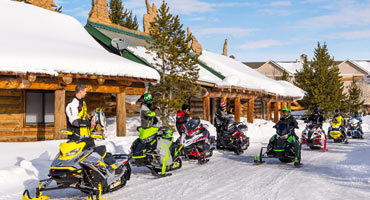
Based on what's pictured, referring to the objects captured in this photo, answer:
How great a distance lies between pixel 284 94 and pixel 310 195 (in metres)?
25.5

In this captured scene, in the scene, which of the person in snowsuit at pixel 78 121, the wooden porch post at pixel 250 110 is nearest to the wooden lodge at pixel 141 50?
the wooden porch post at pixel 250 110

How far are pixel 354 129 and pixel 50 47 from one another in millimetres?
15672

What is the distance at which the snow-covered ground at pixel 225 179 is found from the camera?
21.4ft

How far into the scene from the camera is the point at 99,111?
623cm

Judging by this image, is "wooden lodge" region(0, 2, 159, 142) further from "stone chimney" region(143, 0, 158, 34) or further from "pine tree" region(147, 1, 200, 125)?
"stone chimney" region(143, 0, 158, 34)

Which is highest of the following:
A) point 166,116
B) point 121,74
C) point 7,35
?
point 7,35

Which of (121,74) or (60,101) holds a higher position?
(121,74)

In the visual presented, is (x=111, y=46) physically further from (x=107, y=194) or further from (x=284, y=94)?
(x=284, y=94)

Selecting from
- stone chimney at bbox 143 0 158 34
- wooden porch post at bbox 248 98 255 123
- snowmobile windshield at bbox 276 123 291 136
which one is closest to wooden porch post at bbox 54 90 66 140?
snowmobile windshield at bbox 276 123 291 136

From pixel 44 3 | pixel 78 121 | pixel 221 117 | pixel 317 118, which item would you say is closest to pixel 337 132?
pixel 317 118

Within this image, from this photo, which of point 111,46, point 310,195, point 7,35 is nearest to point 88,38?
point 111,46

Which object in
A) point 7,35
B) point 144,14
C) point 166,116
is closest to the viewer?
point 7,35

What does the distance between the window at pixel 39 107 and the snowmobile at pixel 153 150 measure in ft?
28.6

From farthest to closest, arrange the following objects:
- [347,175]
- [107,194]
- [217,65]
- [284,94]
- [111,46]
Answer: [284,94] < [217,65] < [111,46] < [347,175] < [107,194]
